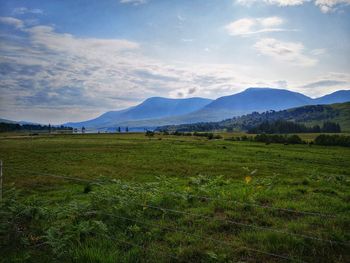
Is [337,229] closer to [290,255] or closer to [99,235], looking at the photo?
[290,255]

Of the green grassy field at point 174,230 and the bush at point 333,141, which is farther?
the bush at point 333,141

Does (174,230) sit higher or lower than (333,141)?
higher

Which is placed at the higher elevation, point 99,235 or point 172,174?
point 99,235

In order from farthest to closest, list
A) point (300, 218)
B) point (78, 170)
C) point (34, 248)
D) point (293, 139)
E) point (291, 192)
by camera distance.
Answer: point (293, 139)
point (78, 170)
point (291, 192)
point (300, 218)
point (34, 248)

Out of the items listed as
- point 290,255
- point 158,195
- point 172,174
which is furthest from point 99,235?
point 172,174

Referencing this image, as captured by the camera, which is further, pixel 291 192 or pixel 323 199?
pixel 291 192

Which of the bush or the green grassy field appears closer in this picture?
the green grassy field

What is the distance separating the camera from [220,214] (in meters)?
10.5

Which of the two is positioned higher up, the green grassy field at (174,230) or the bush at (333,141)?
the green grassy field at (174,230)

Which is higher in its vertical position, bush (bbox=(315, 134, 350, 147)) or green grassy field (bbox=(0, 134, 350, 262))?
green grassy field (bbox=(0, 134, 350, 262))

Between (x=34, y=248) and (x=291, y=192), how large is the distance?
11.0 m

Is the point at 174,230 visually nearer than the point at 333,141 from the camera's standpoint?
Yes

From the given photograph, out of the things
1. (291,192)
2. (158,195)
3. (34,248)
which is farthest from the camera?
(291,192)

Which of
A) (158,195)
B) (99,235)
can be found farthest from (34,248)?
(158,195)
